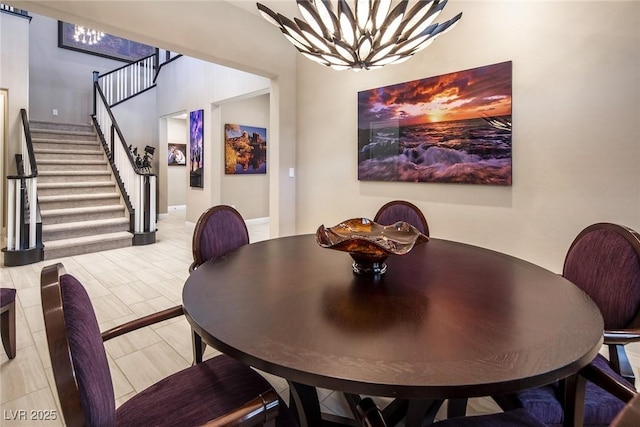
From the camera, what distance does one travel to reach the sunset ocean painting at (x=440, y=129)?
9.13ft

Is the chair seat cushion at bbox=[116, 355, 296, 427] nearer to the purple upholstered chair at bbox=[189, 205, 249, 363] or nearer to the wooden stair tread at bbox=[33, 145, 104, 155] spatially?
the purple upholstered chair at bbox=[189, 205, 249, 363]

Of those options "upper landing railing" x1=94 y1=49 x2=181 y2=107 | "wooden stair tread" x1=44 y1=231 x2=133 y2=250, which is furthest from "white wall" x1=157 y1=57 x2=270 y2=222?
"wooden stair tread" x1=44 y1=231 x2=133 y2=250

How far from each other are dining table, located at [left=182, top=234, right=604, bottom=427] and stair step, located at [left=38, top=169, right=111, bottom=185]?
5.73 m

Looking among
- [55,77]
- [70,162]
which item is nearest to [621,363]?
[70,162]

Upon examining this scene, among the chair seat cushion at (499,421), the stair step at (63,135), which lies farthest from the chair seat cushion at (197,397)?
the stair step at (63,135)

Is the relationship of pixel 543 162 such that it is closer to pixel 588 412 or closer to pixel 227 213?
pixel 588 412

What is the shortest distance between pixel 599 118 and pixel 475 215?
1085 mm

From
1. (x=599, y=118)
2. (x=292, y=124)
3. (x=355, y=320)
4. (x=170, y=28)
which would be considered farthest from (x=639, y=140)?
(x=170, y=28)

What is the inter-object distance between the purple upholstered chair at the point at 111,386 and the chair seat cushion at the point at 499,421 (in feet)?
1.57

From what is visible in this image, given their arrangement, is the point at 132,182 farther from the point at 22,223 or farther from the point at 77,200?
the point at 22,223

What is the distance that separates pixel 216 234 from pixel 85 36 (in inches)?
342

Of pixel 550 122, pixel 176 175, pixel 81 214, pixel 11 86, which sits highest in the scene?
pixel 11 86

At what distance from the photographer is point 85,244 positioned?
4.87 metres

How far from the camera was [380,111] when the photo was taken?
3506 mm
